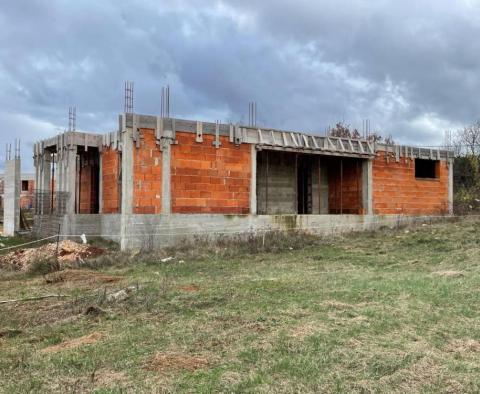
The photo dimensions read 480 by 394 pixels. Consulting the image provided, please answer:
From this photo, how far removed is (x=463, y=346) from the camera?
18.5 ft

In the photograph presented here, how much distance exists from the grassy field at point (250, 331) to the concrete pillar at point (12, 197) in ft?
46.9

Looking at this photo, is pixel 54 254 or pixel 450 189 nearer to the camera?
pixel 54 254

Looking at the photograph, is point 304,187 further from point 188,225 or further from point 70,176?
point 70,176

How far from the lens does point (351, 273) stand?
11680 millimetres

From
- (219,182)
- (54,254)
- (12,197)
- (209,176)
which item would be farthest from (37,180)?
(219,182)

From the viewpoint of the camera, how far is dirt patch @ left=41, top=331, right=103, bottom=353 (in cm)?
609

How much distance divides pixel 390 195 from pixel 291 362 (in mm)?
20702

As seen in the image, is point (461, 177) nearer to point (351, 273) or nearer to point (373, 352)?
point (351, 273)

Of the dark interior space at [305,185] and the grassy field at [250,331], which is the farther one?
the dark interior space at [305,185]

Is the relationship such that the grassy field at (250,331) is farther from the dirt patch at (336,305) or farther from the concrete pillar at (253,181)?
the concrete pillar at (253,181)

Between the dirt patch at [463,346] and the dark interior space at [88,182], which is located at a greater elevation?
the dark interior space at [88,182]

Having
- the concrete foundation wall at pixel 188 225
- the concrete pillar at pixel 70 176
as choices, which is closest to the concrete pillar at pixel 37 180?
the concrete foundation wall at pixel 188 225

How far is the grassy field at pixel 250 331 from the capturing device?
4.74 meters

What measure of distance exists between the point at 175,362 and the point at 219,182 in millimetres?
13806
